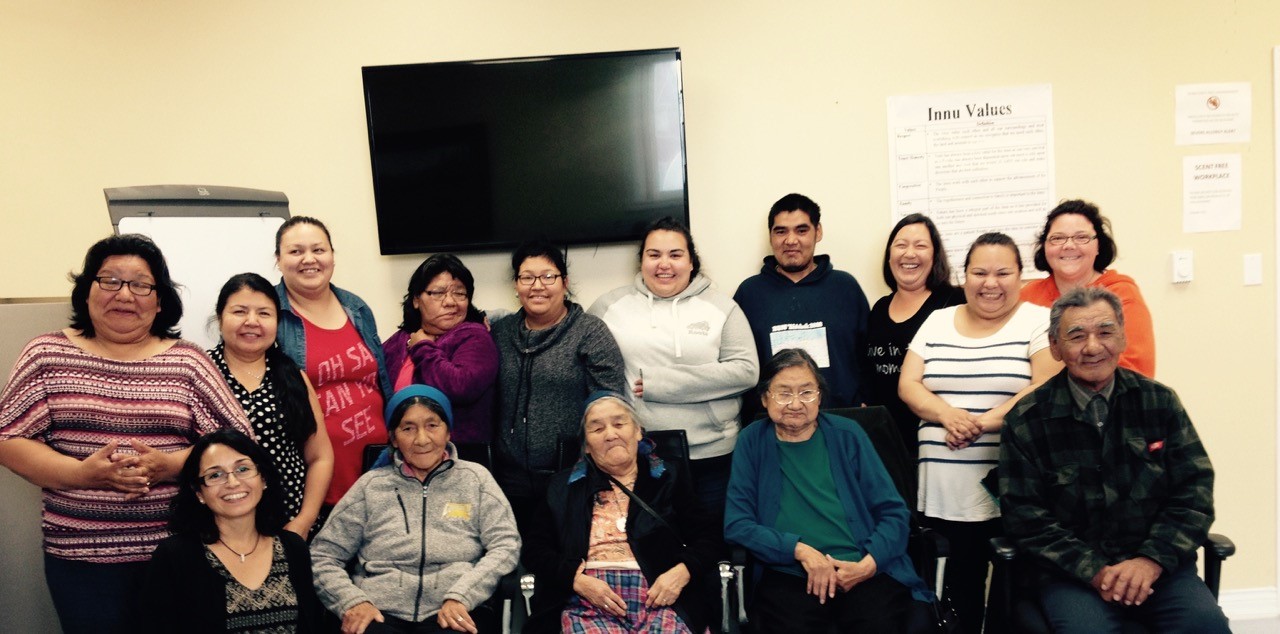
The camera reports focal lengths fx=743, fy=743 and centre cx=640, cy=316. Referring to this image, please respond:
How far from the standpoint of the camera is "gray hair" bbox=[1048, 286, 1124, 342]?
82.8 inches

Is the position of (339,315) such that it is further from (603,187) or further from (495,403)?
(603,187)

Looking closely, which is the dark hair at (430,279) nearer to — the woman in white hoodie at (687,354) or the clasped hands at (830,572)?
the woman in white hoodie at (687,354)

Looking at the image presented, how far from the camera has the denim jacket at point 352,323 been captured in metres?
2.51

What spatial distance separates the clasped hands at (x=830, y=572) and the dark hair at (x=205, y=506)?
1527mm

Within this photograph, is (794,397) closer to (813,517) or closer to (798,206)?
(813,517)

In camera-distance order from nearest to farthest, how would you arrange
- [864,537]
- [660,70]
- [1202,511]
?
[1202,511] → [864,537] → [660,70]

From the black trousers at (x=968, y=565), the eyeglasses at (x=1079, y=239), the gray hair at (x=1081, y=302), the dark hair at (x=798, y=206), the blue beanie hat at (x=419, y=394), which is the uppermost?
the dark hair at (x=798, y=206)

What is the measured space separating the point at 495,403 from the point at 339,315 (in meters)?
0.64

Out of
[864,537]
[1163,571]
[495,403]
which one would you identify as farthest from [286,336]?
[1163,571]

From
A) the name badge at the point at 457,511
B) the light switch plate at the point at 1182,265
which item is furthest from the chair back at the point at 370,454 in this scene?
the light switch plate at the point at 1182,265

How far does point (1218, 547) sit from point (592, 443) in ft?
5.76

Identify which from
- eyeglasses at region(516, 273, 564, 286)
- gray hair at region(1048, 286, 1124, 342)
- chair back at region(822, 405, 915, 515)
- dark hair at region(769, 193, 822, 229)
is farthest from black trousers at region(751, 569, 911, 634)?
dark hair at region(769, 193, 822, 229)

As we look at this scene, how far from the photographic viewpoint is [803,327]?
293cm

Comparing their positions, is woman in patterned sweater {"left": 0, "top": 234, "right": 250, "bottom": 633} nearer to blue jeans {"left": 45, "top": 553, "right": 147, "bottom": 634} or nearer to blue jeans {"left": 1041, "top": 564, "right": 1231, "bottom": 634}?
blue jeans {"left": 45, "top": 553, "right": 147, "bottom": 634}
